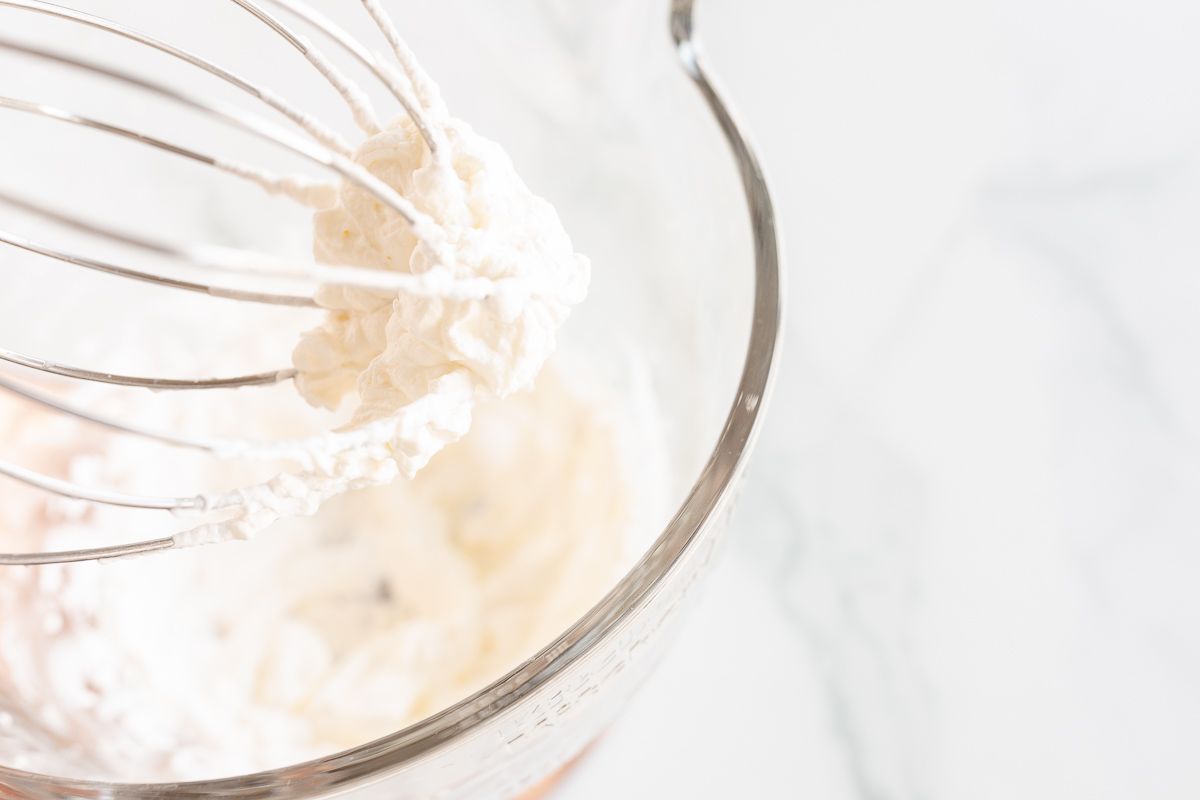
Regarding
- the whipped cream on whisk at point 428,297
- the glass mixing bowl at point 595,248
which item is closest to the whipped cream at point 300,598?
the glass mixing bowl at point 595,248

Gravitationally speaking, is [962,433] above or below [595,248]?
below

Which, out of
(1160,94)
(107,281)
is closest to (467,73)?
(107,281)

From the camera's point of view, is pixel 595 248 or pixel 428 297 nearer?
pixel 428 297

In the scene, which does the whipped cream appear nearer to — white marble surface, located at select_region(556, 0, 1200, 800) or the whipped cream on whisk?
white marble surface, located at select_region(556, 0, 1200, 800)

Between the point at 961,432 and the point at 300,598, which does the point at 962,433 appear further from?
the point at 300,598

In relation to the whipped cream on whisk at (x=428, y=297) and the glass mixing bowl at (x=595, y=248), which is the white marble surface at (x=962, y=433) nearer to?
the glass mixing bowl at (x=595, y=248)

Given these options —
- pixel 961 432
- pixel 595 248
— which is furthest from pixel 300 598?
pixel 961 432
